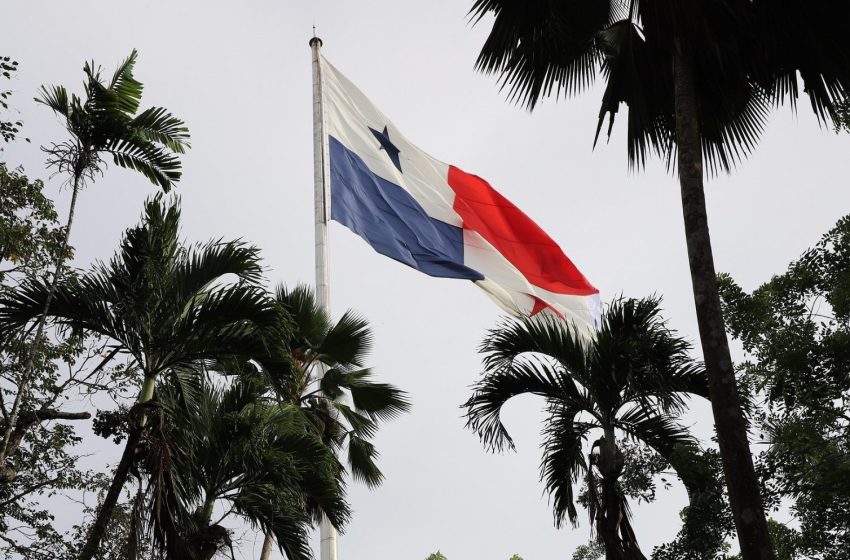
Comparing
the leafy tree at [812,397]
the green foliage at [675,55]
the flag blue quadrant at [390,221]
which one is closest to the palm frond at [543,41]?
the green foliage at [675,55]

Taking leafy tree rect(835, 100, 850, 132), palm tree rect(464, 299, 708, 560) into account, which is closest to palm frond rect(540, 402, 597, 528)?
palm tree rect(464, 299, 708, 560)

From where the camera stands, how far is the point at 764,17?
8.21 metres

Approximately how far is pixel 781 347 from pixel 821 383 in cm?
47

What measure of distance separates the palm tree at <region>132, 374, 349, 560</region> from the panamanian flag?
18.3ft

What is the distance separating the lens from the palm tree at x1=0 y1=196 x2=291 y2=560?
25.8 ft

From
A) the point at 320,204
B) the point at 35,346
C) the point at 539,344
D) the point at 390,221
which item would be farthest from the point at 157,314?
the point at 390,221

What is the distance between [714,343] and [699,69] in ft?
9.85

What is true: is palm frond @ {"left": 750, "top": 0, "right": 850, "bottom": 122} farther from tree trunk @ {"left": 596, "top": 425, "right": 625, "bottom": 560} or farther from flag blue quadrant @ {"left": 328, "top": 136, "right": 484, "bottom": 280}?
flag blue quadrant @ {"left": 328, "top": 136, "right": 484, "bottom": 280}

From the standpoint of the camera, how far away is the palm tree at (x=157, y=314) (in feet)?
25.8

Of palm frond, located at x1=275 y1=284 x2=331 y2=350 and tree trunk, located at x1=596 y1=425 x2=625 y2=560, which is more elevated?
palm frond, located at x1=275 y1=284 x2=331 y2=350

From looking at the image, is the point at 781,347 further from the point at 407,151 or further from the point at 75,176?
the point at 407,151

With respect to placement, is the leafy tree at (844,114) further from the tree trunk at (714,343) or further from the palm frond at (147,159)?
the palm frond at (147,159)

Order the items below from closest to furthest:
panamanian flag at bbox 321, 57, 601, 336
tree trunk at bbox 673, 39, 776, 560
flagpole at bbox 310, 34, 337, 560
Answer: tree trunk at bbox 673, 39, 776, 560
flagpole at bbox 310, 34, 337, 560
panamanian flag at bbox 321, 57, 601, 336

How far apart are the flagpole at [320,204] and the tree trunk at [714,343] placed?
6.44 meters
